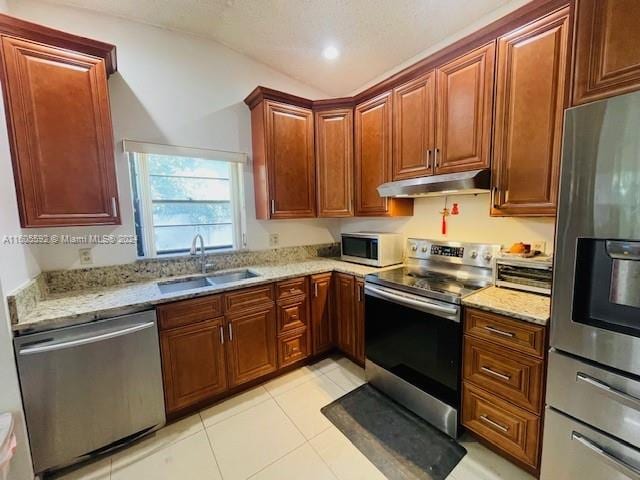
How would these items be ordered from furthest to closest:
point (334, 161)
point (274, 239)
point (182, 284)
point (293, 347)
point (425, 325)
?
point (274, 239)
point (334, 161)
point (293, 347)
point (182, 284)
point (425, 325)

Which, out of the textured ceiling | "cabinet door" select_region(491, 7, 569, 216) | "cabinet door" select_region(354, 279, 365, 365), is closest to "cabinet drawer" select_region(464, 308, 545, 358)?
"cabinet door" select_region(491, 7, 569, 216)

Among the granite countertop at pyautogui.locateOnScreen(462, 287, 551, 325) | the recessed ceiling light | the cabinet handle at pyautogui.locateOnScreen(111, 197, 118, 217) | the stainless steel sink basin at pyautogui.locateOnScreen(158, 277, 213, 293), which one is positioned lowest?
the stainless steel sink basin at pyautogui.locateOnScreen(158, 277, 213, 293)

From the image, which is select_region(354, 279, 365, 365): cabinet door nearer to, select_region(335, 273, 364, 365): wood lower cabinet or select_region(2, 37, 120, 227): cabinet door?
select_region(335, 273, 364, 365): wood lower cabinet

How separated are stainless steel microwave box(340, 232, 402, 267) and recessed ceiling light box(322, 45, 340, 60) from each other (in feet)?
5.27

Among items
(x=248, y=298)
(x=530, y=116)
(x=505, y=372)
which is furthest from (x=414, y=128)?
(x=248, y=298)

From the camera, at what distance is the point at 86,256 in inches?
77.8

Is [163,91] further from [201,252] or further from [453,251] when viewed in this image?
[453,251]

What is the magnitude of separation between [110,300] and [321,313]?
5.19ft

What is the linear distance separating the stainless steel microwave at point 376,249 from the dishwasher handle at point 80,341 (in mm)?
1756

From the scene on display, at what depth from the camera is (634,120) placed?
3.11ft

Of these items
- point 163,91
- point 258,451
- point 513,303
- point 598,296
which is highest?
point 163,91

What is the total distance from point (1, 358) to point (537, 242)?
305 centimetres

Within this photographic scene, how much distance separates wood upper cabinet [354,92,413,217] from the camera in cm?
232

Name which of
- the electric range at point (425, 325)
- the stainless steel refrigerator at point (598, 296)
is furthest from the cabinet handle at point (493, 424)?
the stainless steel refrigerator at point (598, 296)
